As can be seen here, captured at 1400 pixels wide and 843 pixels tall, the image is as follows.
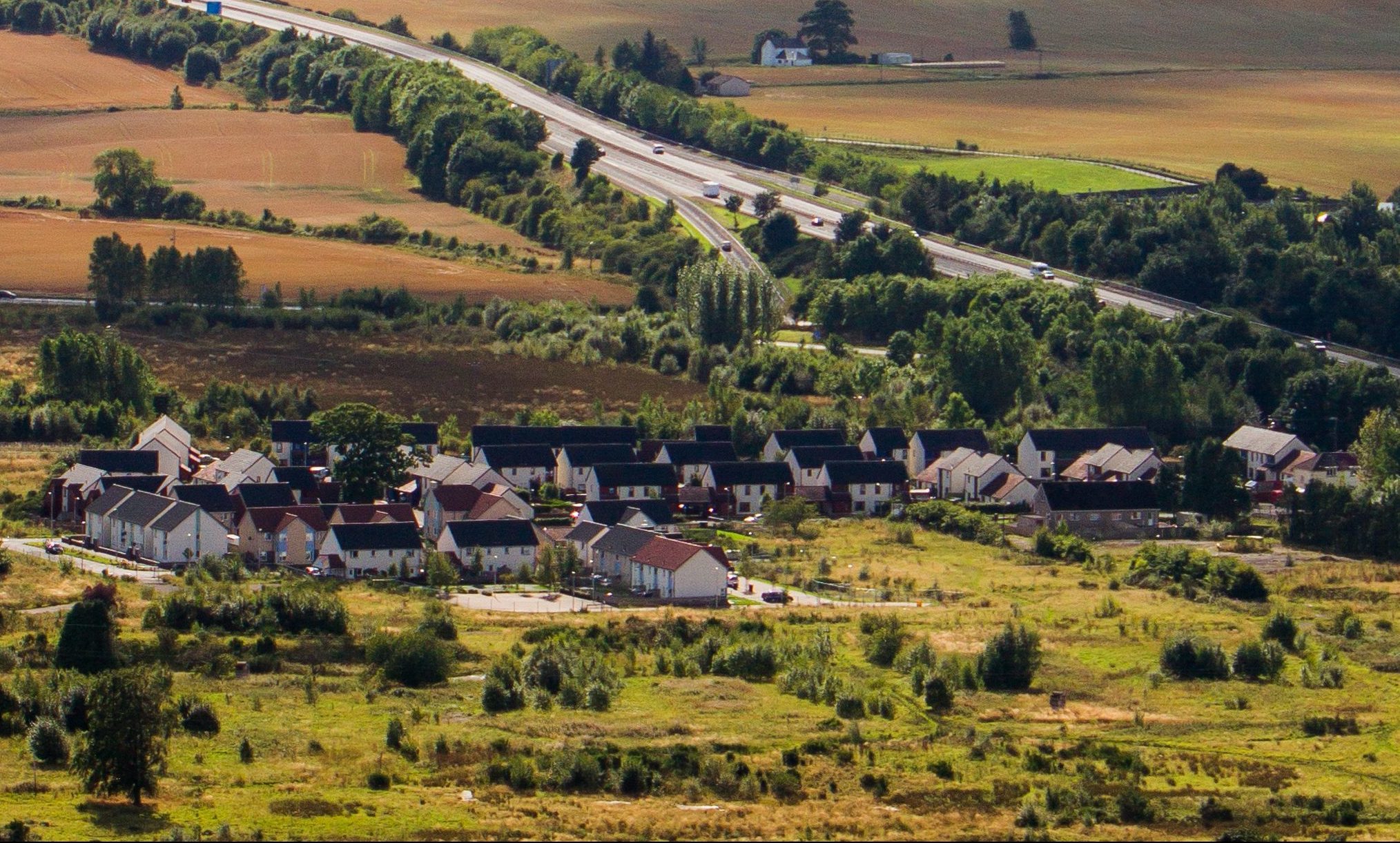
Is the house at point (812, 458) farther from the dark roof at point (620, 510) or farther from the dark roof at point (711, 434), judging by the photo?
the dark roof at point (620, 510)

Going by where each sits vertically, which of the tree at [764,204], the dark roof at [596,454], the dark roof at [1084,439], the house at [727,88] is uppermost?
the house at [727,88]

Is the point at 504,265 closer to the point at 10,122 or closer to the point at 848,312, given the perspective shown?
the point at 848,312

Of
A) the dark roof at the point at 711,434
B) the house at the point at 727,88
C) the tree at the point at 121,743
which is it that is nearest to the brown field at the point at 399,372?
the dark roof at the point at 711,434

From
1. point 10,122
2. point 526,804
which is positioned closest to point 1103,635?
point 526,804

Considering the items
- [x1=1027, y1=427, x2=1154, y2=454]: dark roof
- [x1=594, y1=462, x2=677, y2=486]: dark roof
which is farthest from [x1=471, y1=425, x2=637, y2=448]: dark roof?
[x1=1027, y1=427, x2=1154, y2=454]: dark roof

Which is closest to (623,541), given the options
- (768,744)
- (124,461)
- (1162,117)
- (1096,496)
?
(1096,496)
